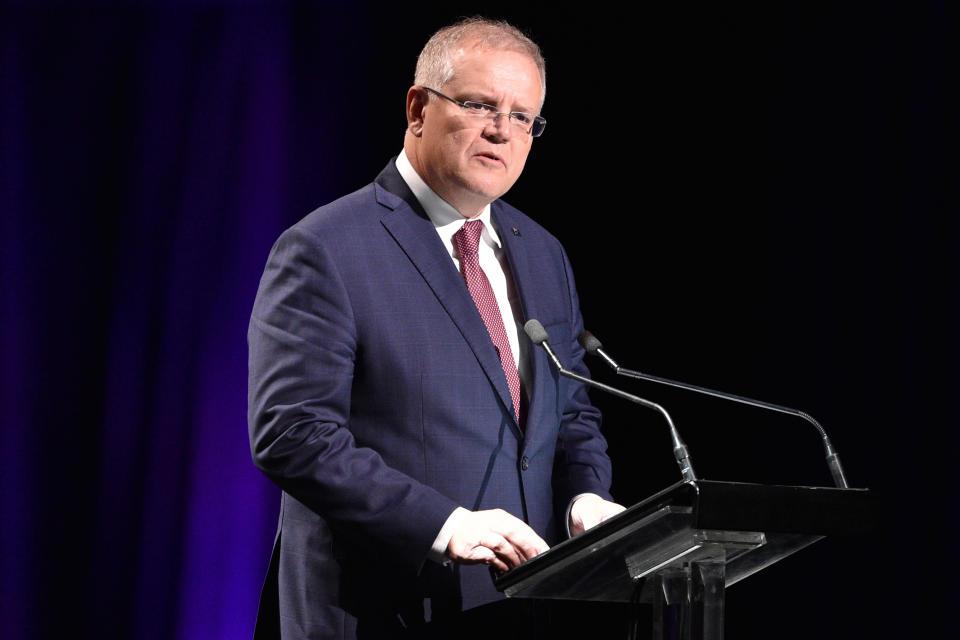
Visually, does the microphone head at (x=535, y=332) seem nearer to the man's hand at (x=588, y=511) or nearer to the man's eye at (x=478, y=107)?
the man's hand at (x=588, y=511)

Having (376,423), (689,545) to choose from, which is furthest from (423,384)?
(689,545)

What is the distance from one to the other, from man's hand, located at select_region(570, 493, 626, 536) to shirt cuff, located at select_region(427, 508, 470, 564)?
0.33 meters

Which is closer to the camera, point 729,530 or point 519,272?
point 729,530

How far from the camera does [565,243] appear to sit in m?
3.70

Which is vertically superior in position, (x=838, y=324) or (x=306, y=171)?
(x=306, y=171)

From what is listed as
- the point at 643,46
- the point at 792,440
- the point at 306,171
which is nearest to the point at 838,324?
the point at 792,440

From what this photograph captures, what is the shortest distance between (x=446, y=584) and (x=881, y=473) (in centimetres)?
176

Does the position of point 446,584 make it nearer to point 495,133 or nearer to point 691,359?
point 495,133

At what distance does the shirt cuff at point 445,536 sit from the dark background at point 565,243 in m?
1.82

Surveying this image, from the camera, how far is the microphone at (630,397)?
5.25 ft

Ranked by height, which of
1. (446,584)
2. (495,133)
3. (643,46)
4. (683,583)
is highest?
(643,46)

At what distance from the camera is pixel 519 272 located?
2.30m

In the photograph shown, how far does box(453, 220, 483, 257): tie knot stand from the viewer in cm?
227

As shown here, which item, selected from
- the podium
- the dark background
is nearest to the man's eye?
the podium
